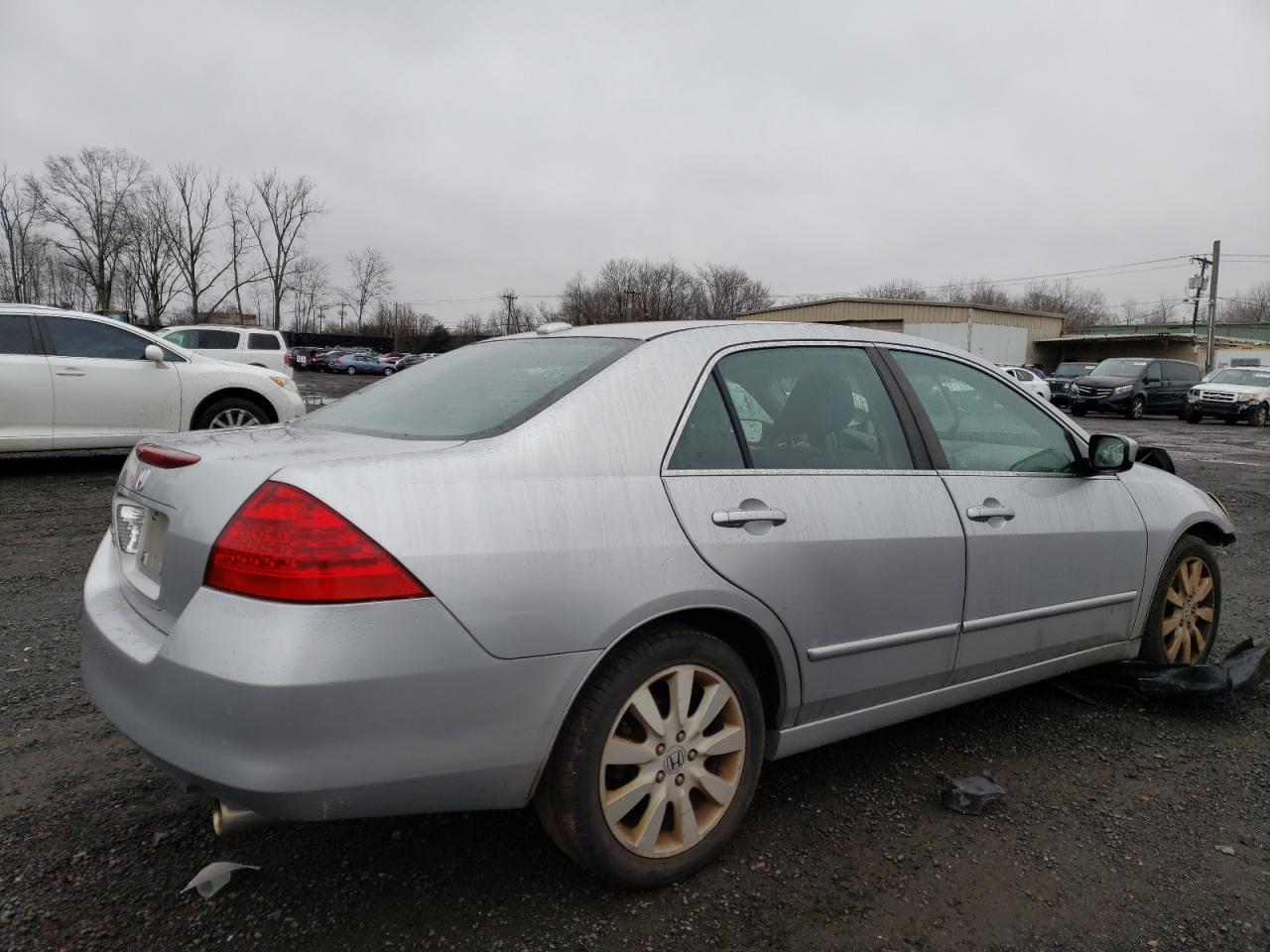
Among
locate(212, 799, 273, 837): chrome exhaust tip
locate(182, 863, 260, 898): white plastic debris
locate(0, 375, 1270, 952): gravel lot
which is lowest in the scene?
locate(0, 375, 1270, 952): gravel lot

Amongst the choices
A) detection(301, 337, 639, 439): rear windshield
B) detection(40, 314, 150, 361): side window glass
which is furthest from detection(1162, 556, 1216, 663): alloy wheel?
detection(40, 314, 150, 361): side window glass

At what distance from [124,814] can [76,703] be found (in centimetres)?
95

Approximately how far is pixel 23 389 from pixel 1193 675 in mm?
8726

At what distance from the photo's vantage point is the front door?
2803mm

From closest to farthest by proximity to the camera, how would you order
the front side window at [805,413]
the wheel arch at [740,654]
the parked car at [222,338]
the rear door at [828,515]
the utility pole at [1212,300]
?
the wheel arch at [740,654]
the rear door at [828,515]
the front side window at [805,413]
the parked car at [222,338]
the utility pole at [1212,300]

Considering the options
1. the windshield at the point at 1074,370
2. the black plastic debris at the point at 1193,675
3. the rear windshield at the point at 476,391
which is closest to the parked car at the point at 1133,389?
the windshield at the point at 1074,370

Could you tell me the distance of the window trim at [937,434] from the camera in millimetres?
2830

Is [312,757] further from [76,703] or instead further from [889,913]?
[76,703]

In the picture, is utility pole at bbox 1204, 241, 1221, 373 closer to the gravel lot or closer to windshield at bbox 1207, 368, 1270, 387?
windshield at bbox 1207, 368, 1270, 387

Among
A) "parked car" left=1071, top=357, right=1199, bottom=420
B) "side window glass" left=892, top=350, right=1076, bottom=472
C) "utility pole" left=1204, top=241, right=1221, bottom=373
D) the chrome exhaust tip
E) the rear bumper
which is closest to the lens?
the rear bumper

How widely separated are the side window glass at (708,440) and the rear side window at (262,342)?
2135 cm

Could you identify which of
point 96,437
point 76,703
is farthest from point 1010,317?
point 76,703

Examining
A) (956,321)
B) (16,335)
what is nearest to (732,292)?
(956,321)

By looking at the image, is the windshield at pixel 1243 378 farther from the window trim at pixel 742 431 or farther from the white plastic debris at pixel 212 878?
the white plastic debris at pixel 212 878
